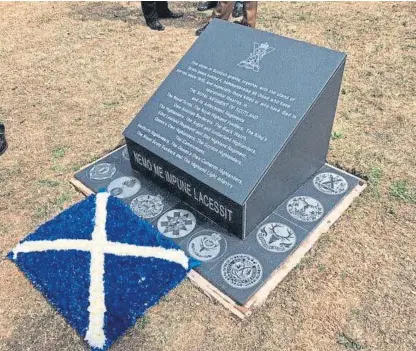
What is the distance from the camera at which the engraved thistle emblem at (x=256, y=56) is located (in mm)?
3008

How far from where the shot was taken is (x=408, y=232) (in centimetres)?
301

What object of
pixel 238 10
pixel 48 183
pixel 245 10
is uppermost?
pixel 245 10

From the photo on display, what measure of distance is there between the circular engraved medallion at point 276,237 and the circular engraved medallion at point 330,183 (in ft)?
1.79

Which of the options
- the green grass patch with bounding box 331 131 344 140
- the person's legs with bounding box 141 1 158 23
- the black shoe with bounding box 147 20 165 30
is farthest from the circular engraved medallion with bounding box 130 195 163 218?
the person's legs with bounding box 141 1 158 23

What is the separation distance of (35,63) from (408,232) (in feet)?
16.3

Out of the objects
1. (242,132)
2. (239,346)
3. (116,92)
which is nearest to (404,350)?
(239,346)

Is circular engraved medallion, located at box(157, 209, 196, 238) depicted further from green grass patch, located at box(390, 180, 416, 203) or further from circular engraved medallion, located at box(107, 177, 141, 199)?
green grass patch, located at box(390, 180, 416, 203)

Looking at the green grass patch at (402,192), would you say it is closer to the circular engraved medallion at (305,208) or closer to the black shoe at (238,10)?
the circular engraved medallion at (305,208)

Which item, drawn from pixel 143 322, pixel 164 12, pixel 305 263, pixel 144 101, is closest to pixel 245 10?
pixel 164 12

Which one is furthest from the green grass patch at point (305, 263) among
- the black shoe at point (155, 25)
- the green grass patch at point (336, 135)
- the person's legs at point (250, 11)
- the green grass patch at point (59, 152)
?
the black shoe at point (155, 25)

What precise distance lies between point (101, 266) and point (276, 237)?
122cm

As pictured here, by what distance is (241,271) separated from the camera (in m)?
2.70

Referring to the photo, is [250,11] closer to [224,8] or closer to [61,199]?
[224,8]

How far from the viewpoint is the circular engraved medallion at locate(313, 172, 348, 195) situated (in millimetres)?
3271
